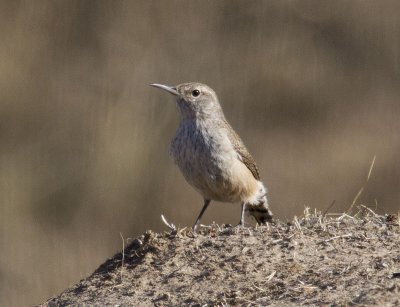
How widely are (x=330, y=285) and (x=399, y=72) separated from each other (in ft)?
38.1

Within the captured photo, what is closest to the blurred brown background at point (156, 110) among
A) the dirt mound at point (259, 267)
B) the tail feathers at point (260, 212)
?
the tail feathers at point (260, 212)

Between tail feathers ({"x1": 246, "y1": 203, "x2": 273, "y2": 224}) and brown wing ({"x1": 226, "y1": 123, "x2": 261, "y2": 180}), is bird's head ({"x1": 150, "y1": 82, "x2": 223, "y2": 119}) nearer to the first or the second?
brown wing ({"x1": 226, "y1": 123, "x2": 261, "y2": 180})

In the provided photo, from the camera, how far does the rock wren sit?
32.4ft

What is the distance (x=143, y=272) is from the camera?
8.41m

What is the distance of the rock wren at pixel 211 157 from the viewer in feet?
32.4

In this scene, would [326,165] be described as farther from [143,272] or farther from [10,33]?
[143,272]

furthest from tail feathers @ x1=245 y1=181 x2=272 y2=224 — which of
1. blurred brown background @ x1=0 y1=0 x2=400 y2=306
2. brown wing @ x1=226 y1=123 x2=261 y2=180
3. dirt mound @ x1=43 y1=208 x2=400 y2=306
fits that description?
blurred brown background @ x1=0 y1=0 x2=400 y2=306

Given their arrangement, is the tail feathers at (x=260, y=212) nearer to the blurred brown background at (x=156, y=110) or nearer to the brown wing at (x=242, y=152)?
the brown wing at (x=242, y=152)

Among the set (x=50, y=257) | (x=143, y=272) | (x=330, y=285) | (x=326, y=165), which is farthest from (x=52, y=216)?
(x=330, y=285)

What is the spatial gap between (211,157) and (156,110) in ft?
25.2

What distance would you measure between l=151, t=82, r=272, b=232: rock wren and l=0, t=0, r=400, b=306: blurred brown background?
496 centimetres

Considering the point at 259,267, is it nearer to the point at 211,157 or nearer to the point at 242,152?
the point at 211,157

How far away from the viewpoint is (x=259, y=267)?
803 centimetres

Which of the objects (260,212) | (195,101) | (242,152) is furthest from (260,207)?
(195,101)
